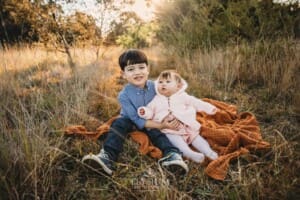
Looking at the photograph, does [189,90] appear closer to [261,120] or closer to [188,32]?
[261,120]

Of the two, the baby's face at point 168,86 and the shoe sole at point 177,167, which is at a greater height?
the baby's face at point 168,86

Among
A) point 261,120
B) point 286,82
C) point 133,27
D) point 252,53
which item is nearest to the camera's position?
point 261,120

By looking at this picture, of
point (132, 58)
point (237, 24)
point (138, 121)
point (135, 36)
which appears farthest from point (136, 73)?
point (135, 36)

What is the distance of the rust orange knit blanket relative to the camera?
212 cm

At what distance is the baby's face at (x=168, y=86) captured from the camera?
2.43 meters

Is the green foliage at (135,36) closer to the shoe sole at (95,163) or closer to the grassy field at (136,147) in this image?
the grassy field at (136,147)

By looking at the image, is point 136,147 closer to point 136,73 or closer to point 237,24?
point 136,73

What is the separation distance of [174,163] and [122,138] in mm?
526

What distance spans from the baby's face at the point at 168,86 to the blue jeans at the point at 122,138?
0.32 metres

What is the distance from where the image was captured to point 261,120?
3.04m

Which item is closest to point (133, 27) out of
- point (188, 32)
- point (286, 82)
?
point (188, 32)

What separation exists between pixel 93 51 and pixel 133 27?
29.2 ft

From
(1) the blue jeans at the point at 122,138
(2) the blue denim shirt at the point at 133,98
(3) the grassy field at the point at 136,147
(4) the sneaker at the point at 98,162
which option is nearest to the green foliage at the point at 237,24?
(3) the grassy field at the point at 136,147

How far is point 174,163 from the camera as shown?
199cm
